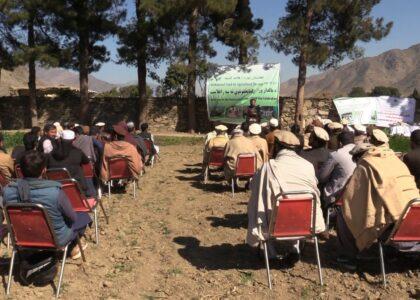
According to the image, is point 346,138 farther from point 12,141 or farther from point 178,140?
point 12,141

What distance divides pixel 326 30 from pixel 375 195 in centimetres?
1666

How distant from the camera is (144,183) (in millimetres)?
10305

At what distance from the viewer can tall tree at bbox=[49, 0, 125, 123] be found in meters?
22.5

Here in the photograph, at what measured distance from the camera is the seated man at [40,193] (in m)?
4.39

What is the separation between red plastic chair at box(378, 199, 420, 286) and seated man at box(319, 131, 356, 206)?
145 cm

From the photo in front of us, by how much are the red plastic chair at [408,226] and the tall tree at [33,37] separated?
2001 cm

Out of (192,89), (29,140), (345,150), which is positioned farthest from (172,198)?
(192,89)

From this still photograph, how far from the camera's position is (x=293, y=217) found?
15.2ft

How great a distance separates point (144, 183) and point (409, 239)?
6.55 metres

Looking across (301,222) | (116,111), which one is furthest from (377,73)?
(301,222)

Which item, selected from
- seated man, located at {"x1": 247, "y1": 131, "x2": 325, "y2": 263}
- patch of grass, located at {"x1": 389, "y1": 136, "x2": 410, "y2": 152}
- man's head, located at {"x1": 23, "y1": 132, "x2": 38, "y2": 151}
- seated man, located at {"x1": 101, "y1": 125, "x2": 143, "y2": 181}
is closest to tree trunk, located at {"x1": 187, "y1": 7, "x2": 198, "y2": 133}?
patch of grass, located at {"x1": 389, "y1": 136, "x2": 410, "y2": 152}

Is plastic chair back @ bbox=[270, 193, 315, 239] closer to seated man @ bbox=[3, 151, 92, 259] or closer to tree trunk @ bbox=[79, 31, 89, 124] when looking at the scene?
seated man @ bbox=[3, 151, 92, 259]

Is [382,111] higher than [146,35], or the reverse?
[146,35]

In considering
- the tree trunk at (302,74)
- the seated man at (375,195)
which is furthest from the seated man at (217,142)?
the tree trunk at (302,74)
